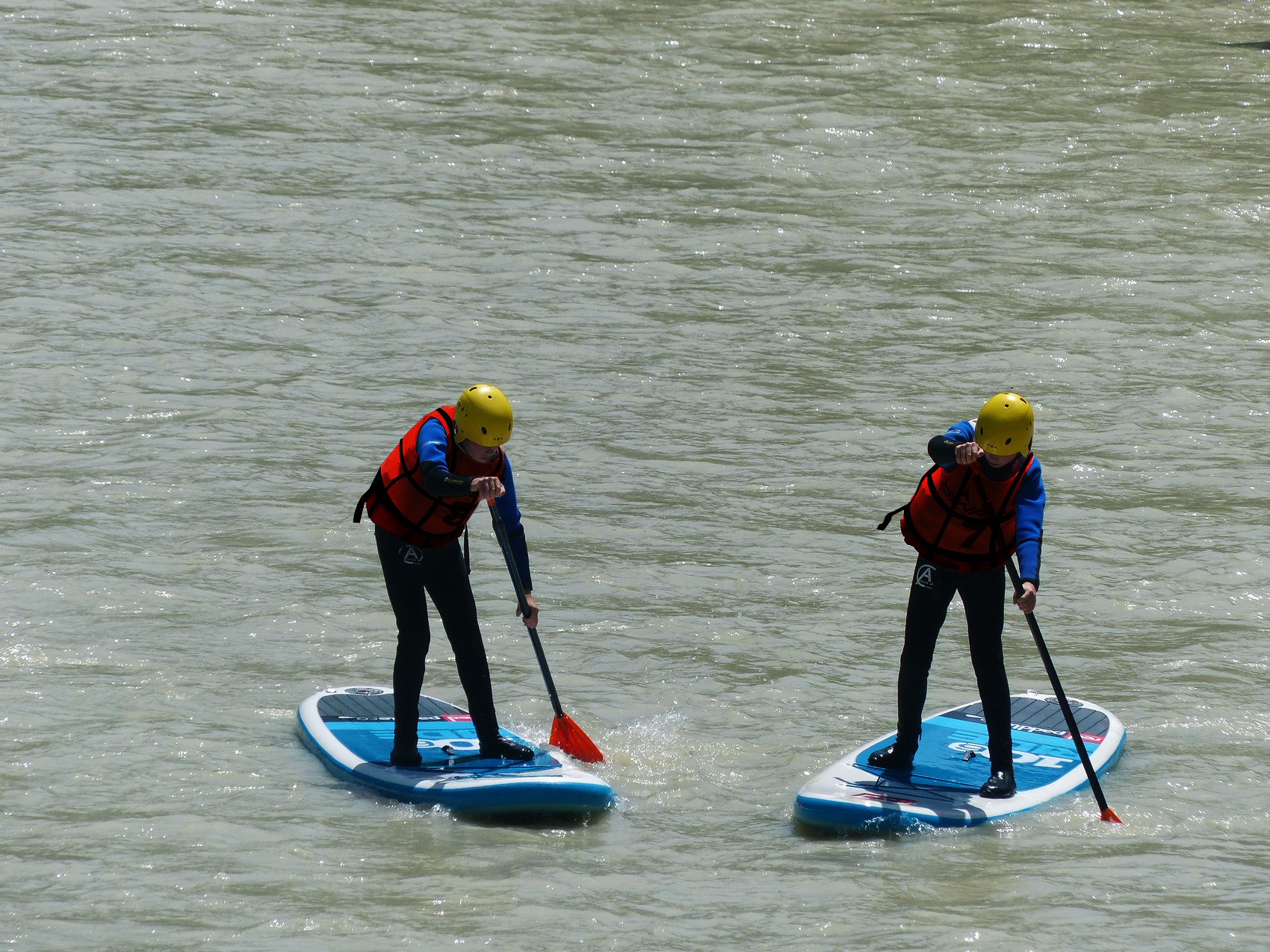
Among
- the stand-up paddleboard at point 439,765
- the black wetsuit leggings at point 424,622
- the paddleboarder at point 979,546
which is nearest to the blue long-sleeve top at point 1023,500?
the paddleboarder at point 979,546

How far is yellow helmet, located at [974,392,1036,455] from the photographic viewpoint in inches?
258

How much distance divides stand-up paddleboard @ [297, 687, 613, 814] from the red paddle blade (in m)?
0.08

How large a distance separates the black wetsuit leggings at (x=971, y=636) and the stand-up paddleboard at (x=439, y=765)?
137cm

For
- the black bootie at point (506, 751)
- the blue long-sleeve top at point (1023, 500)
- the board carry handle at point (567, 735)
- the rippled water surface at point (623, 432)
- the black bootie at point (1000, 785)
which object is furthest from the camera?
the board carry handle at point (567, 735)

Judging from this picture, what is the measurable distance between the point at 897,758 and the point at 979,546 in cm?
106

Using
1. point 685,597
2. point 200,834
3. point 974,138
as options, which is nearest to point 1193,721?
point 685,597

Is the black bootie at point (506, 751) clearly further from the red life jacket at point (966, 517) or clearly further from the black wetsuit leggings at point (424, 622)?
the red life jacket at point (966, 517)

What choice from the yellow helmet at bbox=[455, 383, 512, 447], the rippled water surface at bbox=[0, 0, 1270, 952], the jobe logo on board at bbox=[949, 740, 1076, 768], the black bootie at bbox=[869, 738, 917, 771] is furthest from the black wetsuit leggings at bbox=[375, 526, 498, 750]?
the jobe logo on board at bbox=[949, 740, 1076, 768]

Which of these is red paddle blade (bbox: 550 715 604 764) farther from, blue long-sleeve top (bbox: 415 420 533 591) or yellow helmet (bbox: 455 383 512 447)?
yellow helmet (bbox: 455 383 512 447)

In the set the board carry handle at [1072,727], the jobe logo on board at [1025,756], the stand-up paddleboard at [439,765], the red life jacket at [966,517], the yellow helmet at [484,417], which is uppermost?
the yellow helmet at [484,417]

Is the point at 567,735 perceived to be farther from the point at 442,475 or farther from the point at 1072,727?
the point at 1072,727

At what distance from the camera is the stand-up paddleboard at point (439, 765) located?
6840 millimetres

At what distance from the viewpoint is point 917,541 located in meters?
7.00

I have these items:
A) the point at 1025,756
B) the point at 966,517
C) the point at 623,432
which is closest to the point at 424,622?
the point at 966,517
